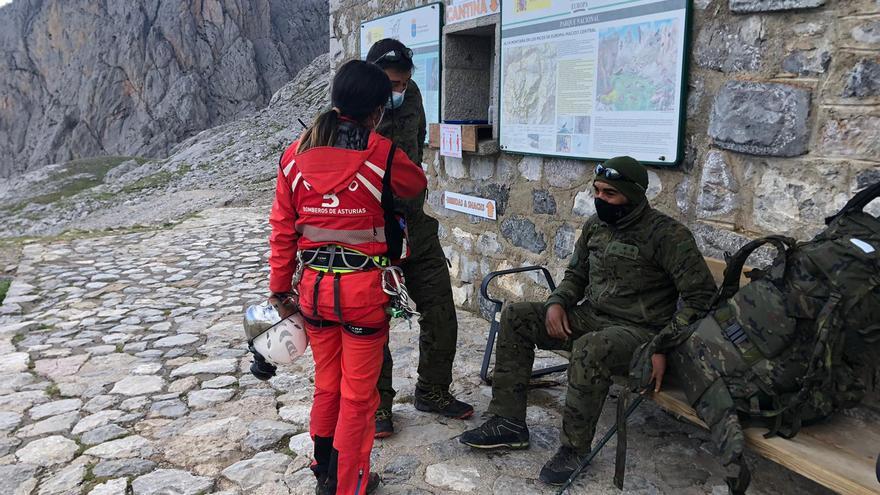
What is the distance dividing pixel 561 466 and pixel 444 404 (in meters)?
0.87

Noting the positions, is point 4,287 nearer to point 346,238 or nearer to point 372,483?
point 372,483

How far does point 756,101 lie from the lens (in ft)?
9.79

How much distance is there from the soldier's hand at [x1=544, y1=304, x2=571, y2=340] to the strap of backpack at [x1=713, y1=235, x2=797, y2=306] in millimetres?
762

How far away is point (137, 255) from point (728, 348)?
7.89m

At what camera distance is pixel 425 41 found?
539 centimetres

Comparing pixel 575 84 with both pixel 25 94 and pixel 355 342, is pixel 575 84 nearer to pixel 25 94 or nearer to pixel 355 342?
pixel 355 342

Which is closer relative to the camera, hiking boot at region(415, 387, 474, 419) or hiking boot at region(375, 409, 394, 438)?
hiking boot at region(375, 409, 394, 438)

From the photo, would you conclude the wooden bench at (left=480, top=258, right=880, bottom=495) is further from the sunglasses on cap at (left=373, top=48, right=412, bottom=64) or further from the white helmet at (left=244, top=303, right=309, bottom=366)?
the sunglasses on cap at (left=373, top=48, right=412, bottom=64)

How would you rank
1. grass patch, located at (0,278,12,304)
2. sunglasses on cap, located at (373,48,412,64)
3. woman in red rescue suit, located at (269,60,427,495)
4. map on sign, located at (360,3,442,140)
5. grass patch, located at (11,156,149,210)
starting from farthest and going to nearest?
grass patch, located at (11,156,149,210) < grass patch, located at (0,278,12,304) < map on sign, located at (360,3,442,140) < sunglasses on cap, located at (373,48,412,64) < woman in red rescue suit, located at (269,60,427,495)

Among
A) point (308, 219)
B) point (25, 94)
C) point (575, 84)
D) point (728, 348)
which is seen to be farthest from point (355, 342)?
point (25, 94)

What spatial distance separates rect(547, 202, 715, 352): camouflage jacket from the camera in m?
2.79

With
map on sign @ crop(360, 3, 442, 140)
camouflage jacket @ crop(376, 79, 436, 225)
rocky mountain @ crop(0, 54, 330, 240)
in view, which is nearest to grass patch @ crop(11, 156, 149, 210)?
rocky mountain @ crop(0, 54, 330, 240)

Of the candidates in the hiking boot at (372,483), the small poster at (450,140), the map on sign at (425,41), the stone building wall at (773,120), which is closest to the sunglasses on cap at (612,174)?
the stone building wall at (773,120)

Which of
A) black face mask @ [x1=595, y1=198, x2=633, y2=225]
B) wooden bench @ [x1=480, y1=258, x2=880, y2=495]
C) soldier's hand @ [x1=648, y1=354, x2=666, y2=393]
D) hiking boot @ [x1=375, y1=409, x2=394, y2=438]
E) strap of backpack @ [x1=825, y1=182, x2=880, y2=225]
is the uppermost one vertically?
strap of backpack @ [x1=825, y1=182, x2=880, y2=225]
